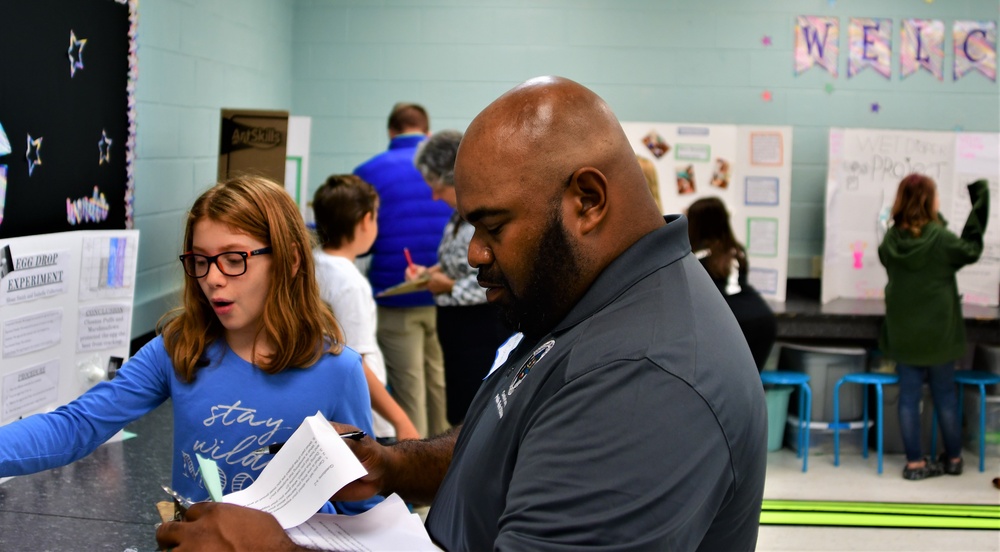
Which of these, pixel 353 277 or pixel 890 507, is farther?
pixel 890 507

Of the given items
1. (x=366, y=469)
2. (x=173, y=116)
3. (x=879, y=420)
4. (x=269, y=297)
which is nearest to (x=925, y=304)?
(x=879, y=420)

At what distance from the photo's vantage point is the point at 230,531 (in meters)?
1.18

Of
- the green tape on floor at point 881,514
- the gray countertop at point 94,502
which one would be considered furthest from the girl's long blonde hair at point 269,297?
the green tape on floor at point 881,514

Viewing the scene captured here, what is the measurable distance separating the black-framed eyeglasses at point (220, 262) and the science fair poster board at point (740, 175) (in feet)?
13.8

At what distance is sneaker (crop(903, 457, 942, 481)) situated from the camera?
5051 millimetres

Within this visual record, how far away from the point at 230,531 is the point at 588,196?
1.94 ft

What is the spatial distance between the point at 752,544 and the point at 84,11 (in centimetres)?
209

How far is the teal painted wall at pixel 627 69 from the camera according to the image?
5.98 metres

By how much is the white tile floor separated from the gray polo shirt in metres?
3.23

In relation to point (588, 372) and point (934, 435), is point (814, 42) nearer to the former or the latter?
point (934, 435)

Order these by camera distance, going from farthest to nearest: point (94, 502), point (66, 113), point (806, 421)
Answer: point (806, 421) → point (66, 113) → point (94, 502)

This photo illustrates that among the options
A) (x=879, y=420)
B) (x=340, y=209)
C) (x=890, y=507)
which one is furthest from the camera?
(x=879, y=420)

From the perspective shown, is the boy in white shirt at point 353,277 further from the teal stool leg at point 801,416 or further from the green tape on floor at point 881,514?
the teal stool leg at point 801,416

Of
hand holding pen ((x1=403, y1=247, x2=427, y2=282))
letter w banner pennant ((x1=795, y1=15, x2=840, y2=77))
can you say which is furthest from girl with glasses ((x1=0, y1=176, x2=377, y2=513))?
letter w banner pennant ((x1=795, y1=15, x2=840, y2=77))
